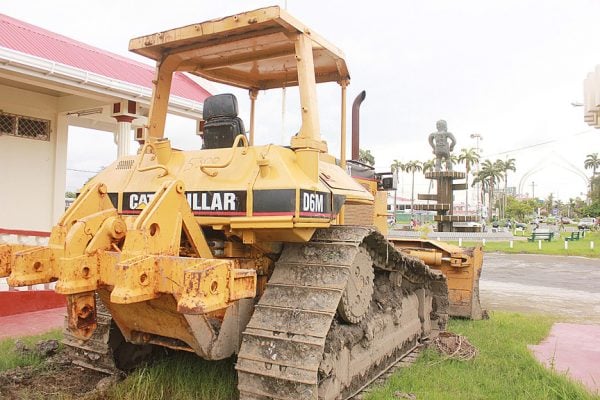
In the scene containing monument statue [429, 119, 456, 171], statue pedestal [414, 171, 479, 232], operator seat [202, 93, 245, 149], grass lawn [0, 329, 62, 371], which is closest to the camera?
operator seat [202, 93, 245, 149]

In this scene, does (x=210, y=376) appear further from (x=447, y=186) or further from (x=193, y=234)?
(x=447, y=186)

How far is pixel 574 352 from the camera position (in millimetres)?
6457

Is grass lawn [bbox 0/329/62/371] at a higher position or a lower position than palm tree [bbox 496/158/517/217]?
lower

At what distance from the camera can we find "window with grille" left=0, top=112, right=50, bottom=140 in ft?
31.0

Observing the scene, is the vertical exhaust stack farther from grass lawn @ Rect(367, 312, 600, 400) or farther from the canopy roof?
grass lawn @ Rect(367, 312, 600, 400)

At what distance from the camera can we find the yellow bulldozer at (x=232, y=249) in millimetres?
3174

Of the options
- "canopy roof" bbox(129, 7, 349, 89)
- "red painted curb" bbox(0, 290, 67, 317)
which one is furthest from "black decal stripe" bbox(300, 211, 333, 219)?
"red painted curb" bbox(0, 290, 67, 317)

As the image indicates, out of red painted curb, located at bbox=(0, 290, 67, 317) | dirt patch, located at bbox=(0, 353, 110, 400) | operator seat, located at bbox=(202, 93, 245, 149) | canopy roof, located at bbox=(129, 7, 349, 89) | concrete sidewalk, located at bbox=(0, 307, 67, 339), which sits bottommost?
concrete sidewalk, located at bbox=(0, 307, 67, 339)

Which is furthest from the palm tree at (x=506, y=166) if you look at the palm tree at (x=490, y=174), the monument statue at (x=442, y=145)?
the monument statue at (x=442, y=145)

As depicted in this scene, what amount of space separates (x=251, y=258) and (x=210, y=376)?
44.8 inches

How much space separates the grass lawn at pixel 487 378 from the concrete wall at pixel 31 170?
7.61 m

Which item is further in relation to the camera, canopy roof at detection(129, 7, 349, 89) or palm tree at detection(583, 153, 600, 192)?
palm tree at detection(583, 153, 600, 192)

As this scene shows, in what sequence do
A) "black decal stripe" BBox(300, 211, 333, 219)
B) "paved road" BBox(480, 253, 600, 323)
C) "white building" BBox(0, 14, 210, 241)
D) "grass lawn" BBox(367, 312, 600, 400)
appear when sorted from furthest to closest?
"paved road" BBox(480, 253, 600, 323) → "white building" BBox(0, 14, 210, 241) → "grass lawn" BBox(367, 312, 600, 400) → "black decal stripe" BBox(300, 211, 333, 219)

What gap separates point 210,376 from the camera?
4523 mm
